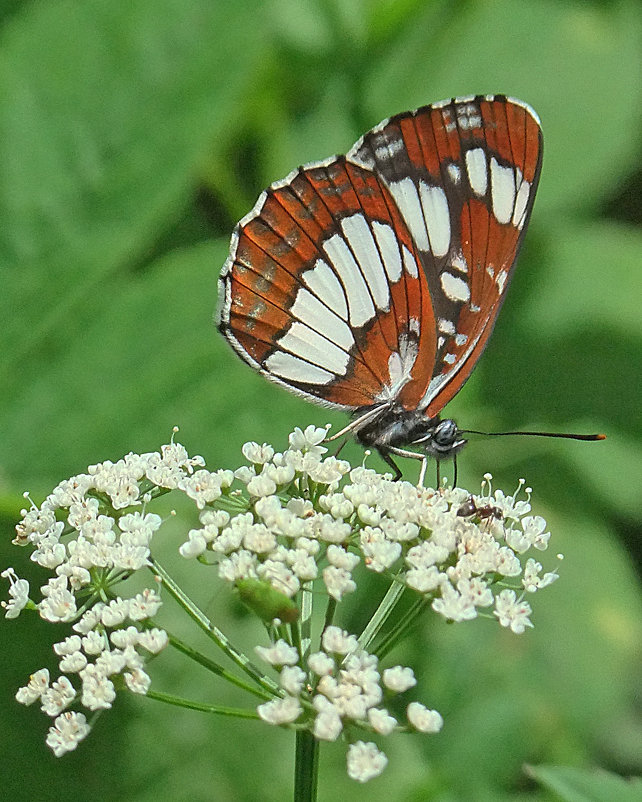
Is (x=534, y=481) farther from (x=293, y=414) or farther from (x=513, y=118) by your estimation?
(x=513, y=118)

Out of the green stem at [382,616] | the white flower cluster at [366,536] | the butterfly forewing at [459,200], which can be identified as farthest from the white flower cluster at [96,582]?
the butterfly forewing at [459,200]

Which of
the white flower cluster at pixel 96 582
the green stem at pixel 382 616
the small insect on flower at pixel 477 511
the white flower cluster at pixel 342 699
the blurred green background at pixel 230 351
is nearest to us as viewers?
the white flower cluster at pixel 342 699

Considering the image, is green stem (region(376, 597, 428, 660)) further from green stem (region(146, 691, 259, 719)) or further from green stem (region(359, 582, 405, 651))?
green stem (region(146, 691, 259, 719))

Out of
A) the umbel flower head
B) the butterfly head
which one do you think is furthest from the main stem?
the butterfly head

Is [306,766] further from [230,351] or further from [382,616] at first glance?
[230,351]

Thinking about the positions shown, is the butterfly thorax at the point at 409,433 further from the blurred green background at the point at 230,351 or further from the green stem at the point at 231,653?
the green stem at the point at 231,653

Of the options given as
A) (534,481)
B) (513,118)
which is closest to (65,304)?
(513,118)
